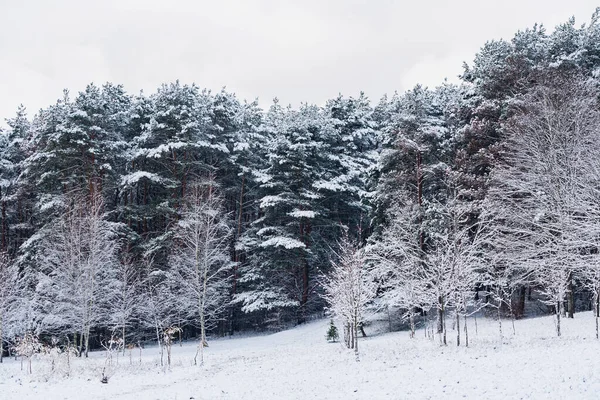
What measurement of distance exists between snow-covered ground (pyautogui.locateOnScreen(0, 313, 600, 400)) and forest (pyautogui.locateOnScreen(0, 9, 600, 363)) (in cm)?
200

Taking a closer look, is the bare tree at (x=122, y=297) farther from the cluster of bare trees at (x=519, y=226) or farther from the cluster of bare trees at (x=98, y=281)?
the cluster of bare trees at (x=519, y=226)

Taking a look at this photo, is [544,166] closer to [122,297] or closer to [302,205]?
[302,205]

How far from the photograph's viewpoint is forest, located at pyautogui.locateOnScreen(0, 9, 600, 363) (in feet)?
85.5

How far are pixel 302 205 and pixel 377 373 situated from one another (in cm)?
2068

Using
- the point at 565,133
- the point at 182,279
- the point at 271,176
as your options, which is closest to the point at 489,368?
the point at 565,133

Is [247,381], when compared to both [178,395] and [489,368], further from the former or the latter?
[489,368]

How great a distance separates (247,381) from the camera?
60.7 feet

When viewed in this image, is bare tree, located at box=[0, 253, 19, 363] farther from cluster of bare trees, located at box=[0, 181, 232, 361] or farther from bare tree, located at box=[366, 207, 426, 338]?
bare tree, located at box=[366, 207, 426, 338]

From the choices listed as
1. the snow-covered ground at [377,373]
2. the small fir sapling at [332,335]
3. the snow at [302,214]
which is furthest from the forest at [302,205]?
the small fir sapling at [332,335]

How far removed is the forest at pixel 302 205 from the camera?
26.0 metres

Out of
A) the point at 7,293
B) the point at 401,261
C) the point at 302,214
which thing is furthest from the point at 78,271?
the point at 401,261

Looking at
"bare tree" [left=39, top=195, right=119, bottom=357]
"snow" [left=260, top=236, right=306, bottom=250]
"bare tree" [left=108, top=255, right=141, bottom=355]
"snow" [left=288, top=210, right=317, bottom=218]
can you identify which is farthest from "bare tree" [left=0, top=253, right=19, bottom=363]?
"snow" [left=288, top=210, right=317, bottom=218]

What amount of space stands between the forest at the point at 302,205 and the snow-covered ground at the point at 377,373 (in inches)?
78.8

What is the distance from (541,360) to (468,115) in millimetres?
21919
